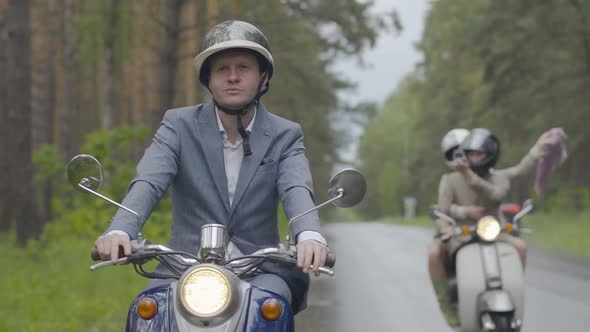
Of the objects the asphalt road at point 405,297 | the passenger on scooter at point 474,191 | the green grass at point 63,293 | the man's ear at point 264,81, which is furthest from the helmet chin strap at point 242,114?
the asphalt road at point 405,297

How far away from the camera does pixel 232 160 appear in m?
4.43

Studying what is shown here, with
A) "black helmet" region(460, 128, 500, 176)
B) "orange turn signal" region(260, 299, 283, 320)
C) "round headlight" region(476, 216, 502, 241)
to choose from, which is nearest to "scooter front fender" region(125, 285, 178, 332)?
"orange turn signal" region(260, 299, 283, 320)

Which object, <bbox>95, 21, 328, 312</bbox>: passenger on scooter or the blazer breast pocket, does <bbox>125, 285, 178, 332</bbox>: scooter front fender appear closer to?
<bbox>95, 21, 328, 312</bbox>: passenger on scooter

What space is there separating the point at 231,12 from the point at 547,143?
1388 cm

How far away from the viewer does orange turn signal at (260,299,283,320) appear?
12.0 ft

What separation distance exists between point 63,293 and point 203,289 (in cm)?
773

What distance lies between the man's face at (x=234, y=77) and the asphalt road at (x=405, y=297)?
18.1ft

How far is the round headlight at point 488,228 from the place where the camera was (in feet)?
25.8

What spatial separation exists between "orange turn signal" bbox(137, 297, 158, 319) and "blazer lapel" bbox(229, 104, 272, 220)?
70cm

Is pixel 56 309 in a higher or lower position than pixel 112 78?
lower

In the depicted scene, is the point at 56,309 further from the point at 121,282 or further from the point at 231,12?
the point at 231,12

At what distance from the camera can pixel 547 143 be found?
26.8 ft

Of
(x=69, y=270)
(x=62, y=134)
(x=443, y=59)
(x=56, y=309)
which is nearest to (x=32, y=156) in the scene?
(x=69, y=270)

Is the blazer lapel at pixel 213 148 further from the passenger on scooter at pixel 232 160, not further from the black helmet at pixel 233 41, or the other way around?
the black helmet at pixel 233 41
